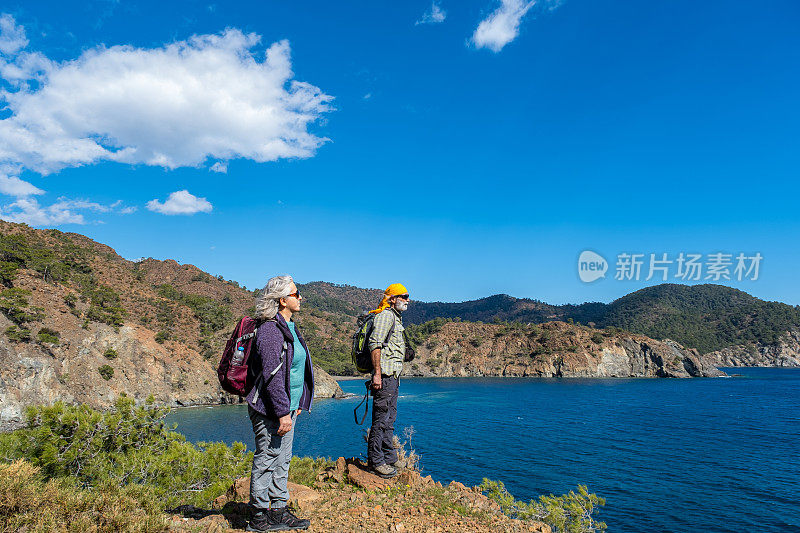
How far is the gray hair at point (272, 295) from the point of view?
12.6ft

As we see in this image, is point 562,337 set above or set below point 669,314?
below

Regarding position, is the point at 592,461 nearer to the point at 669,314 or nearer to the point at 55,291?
the point at 55,291

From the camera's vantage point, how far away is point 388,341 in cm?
538

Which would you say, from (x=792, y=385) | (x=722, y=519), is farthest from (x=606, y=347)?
(x=722, y=519)

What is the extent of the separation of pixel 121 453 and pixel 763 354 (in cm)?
19721

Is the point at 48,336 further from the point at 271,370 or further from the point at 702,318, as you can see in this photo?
the point at 702,318

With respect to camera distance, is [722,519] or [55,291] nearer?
[722,519]

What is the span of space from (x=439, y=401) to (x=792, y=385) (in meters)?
72.6

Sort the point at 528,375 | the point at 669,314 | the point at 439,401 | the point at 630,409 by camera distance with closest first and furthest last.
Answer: the point at 630,409, the point at 439,401, the point at 528,375, the point at 669,314

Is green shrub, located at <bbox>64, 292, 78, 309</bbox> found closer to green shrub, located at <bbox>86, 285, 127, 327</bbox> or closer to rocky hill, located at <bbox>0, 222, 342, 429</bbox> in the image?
rocky hill, located at <bbox>0, 222, 342, 429</bbox>

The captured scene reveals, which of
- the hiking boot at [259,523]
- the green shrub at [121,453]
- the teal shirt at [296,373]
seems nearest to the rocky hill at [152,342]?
the green shrub at [121,453]

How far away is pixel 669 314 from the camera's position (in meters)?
163

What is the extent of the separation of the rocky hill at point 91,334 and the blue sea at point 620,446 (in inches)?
246

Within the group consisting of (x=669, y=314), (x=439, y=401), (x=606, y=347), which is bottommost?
(x=439, y=401)
